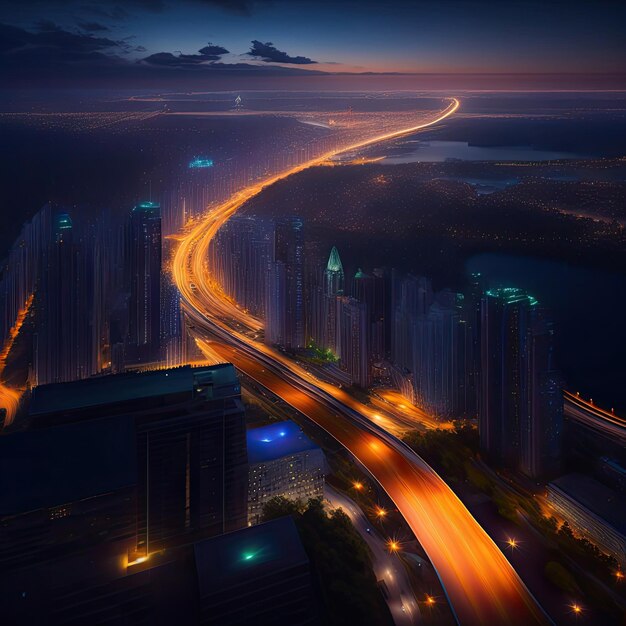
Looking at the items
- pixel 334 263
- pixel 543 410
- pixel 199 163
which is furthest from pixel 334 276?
pixel 543 410

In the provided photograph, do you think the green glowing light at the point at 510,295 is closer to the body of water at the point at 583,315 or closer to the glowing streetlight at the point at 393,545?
the body of water at the point at 583,315

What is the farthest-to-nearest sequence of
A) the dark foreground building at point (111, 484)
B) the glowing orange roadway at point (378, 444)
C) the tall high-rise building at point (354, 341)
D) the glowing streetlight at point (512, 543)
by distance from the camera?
the tall high-rise building at point (354, 341)
the glowing streetlight at point (512, 543)
the glowing orange roadway at point (378, 444)
the dark foreground building at point (111, 484)

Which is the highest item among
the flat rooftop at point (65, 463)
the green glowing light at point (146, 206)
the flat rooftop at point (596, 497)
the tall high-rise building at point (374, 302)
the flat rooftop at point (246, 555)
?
the green glowing light at point (146, 206)

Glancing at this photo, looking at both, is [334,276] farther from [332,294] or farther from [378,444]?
[378,444]

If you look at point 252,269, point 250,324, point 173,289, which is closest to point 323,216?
point 252,269

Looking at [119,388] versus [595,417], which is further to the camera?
[595,417]

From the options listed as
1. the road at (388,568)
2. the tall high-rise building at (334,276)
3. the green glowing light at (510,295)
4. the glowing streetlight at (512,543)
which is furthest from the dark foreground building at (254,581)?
the tall high-rise building at (334,276)
